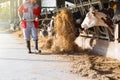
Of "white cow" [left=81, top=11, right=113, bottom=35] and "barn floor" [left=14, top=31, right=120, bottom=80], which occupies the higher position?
"white cow" [left=81, top=11, right=113, bottom=35]

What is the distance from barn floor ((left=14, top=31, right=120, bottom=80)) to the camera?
783cm

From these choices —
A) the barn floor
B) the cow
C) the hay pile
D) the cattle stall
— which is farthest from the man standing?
the cow

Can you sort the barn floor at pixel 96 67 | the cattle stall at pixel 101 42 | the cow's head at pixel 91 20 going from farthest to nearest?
1. the cow's head at pixel 91 20
2. the cattle stall at pixel 101 42
3. the barn floor at pixel 96 67

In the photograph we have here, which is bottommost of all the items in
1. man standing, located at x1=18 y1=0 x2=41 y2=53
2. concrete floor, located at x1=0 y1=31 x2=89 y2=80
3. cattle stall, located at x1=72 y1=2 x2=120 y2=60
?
concrete floor, located at x1=0 y1=31 x2=89 y2=80

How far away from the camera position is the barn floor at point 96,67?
7.83 metres

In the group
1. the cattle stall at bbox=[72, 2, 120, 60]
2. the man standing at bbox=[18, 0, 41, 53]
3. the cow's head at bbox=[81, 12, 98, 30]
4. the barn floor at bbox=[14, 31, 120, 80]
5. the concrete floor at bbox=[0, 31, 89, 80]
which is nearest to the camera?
the barn floor at bbox=[14, 31, 120, 80]

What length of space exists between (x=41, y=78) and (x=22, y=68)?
1.47 metres

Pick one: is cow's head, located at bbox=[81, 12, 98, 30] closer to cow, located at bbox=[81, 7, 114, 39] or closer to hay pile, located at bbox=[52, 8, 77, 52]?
cow, located at bbox=[81, 7, 114, 39]

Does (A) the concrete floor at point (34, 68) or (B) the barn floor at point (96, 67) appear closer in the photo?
(B) the barn floor at point (96, 67)

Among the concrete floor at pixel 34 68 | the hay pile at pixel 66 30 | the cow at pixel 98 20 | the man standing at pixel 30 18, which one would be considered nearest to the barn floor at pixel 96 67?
the concrete floor at pixel 34 68

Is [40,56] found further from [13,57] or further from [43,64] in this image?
[43,64]

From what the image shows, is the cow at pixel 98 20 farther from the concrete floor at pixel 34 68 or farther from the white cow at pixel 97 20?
the concrete floor at pixel 34 68

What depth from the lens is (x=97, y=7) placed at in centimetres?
1263

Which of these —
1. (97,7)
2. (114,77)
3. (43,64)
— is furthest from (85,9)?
(114,77)
